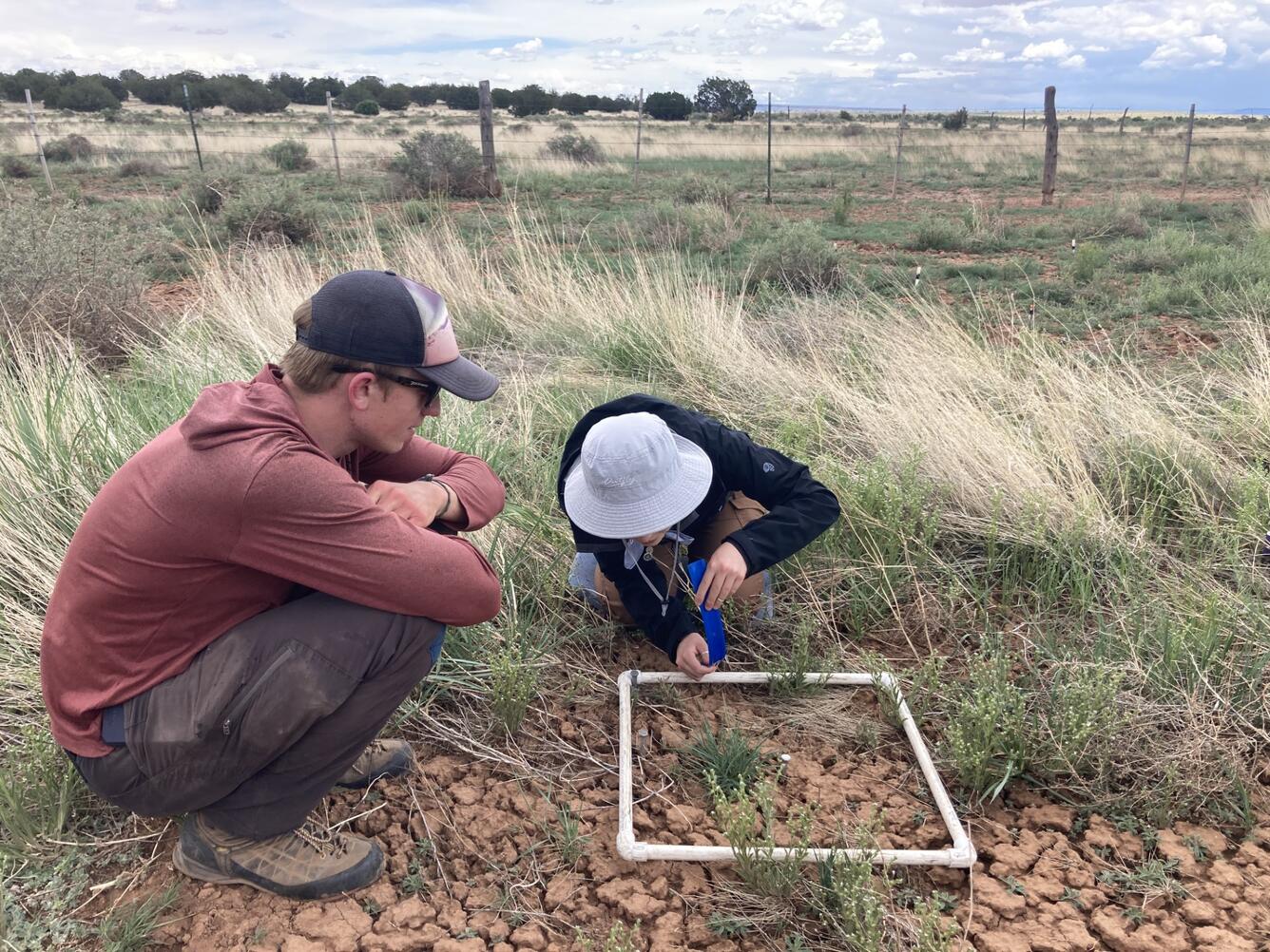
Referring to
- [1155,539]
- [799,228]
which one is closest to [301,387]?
[1155,539]

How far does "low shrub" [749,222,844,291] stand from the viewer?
300 inches

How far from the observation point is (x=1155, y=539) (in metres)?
3.31

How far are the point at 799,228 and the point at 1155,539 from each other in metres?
5.71

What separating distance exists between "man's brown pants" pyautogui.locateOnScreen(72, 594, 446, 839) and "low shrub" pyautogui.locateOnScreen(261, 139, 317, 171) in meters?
18.7

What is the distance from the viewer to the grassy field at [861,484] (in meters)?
2.23

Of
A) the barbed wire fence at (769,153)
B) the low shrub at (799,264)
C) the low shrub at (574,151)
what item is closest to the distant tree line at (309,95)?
the barbed wire fence at (769,153)

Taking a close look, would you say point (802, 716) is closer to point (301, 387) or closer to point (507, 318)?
point (301, 387)

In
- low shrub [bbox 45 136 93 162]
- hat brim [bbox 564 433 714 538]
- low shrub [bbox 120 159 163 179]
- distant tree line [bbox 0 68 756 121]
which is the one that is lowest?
hat brim [bbox 564 433 714 538]

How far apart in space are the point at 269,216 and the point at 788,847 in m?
9.23

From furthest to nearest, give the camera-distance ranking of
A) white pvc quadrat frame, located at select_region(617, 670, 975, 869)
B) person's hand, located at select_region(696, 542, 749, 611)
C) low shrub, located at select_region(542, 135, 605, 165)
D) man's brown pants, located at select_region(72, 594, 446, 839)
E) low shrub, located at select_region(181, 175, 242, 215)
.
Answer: low shrub, located at select_region(542, 135, 605, 165)
low shrub, located at select_region(181, 175, 242, 215)
person's hand, located at select_region(696, 542, 749, 611)
white pvc quadrat frame, located at select_region(617, 670, 975, 869)
man's brown pants, located at select_region(72, 594, 446, 839)

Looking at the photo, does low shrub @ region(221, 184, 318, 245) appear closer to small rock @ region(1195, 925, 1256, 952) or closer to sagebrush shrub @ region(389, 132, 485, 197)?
sagebrush shrub @ region(389, 132, 485, 197)

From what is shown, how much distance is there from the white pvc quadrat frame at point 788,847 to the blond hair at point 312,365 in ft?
3.72

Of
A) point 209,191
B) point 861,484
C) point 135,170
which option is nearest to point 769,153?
point 209,191

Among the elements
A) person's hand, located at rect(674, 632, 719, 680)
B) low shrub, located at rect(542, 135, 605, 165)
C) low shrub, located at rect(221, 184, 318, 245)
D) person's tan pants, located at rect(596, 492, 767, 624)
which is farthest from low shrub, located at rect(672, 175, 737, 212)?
person's hand, located at rect(674, 632, 719, 680)
